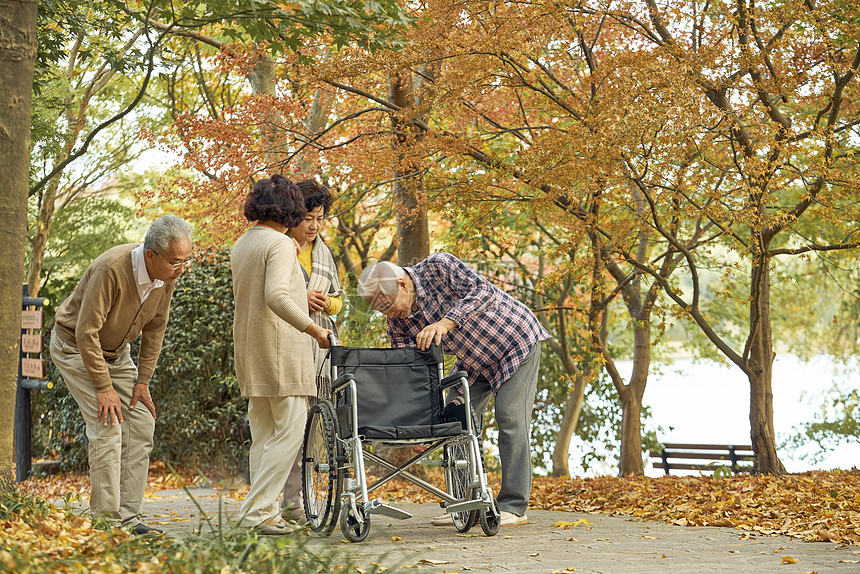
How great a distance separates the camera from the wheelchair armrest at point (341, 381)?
3572mm

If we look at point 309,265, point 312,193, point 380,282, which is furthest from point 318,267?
point 380,282

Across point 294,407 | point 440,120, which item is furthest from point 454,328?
point 440,120

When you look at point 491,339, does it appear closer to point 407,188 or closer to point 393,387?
point 393,387

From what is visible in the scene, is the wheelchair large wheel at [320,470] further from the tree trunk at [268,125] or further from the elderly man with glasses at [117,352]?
the tree trunk at [268,125]

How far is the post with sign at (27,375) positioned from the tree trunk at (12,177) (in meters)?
3.18

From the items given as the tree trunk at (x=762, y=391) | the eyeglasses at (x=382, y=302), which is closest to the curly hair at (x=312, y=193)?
the eyeglasses at (x=382, y=302)

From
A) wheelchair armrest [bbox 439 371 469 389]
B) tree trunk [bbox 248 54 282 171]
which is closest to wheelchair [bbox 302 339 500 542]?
wheelchair armrest [bbox 439 371 469 389]

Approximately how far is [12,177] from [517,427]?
2540 millimetres

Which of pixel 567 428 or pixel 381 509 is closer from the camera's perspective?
pixel 381 509

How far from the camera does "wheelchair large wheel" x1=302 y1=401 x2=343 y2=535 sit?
137 inches

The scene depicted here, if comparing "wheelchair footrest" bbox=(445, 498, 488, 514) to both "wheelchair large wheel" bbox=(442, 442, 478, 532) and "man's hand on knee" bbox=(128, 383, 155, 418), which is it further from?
"man's hand on knee" bbox=(128, 383, 155, 418)

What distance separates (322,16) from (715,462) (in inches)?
281

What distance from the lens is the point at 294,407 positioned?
3670 millimetres

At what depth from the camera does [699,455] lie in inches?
387
